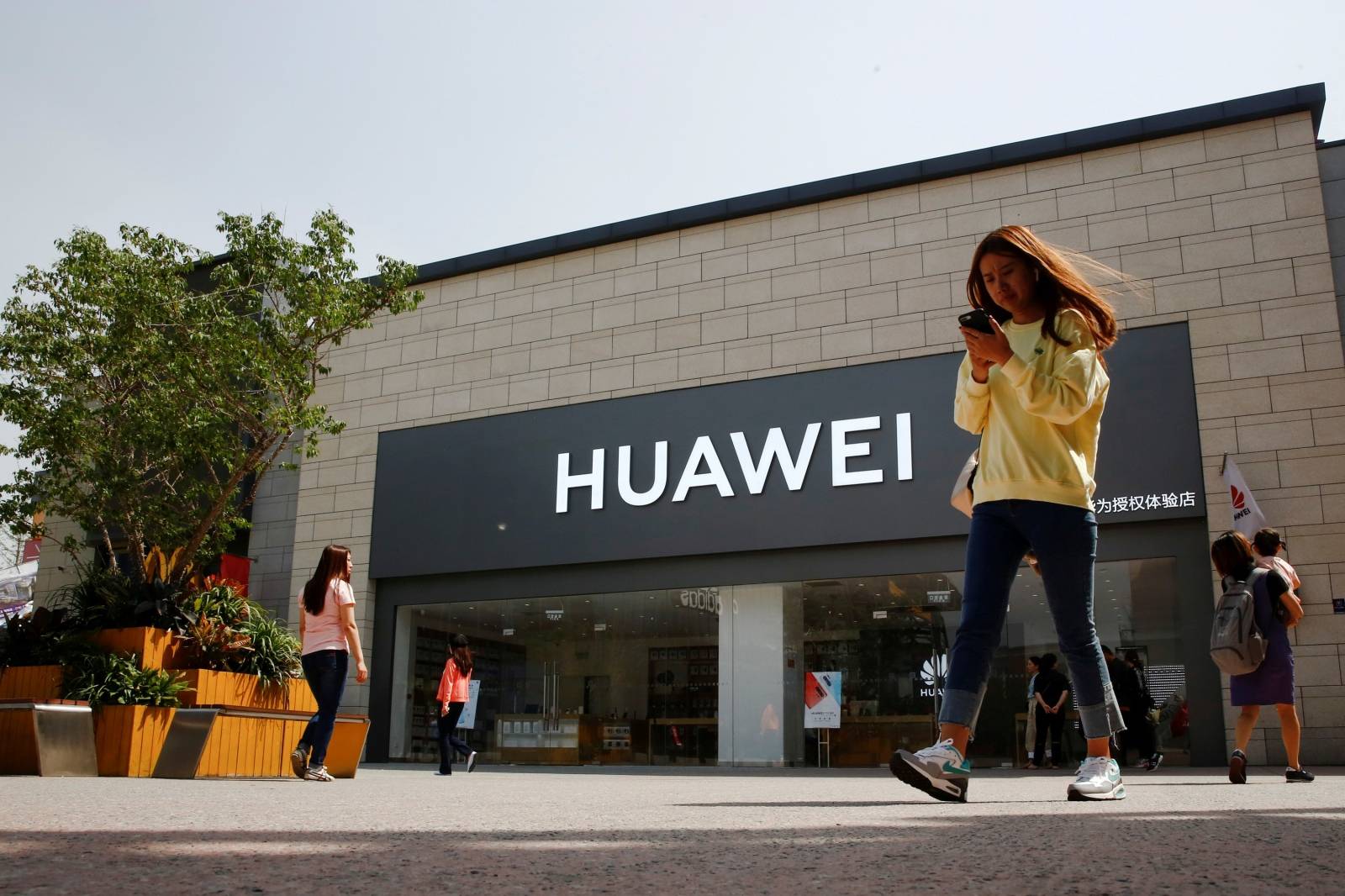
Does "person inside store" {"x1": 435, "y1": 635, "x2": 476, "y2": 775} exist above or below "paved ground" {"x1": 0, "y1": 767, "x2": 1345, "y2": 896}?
above

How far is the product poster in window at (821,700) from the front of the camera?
1325 cm

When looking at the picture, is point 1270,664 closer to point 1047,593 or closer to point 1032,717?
point 1047,593

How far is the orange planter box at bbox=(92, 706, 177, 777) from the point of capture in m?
8.24

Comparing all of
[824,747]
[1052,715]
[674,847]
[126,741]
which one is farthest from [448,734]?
[674,847]

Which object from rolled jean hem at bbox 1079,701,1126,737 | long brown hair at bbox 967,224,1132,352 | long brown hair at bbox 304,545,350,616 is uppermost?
long brown hair at bbox 967,224,1132,352

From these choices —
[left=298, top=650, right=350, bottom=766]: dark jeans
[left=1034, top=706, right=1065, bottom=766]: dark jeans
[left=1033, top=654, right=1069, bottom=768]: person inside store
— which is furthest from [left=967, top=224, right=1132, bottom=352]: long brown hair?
Result: [left=1034, top=706, right=1065, bottom=766]: dark jeans

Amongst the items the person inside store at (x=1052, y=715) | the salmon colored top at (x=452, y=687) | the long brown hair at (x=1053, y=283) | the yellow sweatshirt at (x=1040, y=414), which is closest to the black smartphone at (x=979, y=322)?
the yellow sweatshirt at (x=1040, y=414)

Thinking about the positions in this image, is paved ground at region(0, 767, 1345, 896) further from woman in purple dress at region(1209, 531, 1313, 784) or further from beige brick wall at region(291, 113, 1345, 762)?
beige brick wall at region(291, 113, 1345, 762)

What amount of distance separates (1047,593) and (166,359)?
12229 millimetres

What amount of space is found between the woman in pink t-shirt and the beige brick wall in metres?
8.02

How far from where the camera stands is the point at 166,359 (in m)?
13.8

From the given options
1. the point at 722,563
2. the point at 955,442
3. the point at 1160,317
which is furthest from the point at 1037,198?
the point at 722,563

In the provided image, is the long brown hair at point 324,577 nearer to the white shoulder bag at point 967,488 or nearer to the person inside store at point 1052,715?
the white shoulder bag at point 967,488

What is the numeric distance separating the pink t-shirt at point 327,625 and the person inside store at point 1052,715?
761 cm
